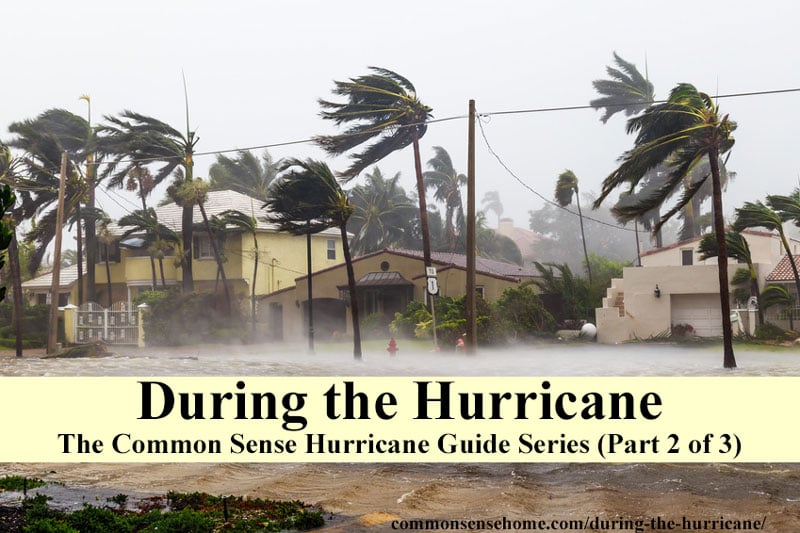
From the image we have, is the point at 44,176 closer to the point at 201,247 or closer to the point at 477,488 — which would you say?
the point at 201,247

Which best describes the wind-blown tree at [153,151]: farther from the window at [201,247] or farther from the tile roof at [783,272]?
the tile roof at [783,272]

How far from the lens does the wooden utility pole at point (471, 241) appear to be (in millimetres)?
24031

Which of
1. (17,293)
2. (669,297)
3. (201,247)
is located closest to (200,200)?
(201,247)

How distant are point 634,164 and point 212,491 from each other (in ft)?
48.7

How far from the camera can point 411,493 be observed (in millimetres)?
12594

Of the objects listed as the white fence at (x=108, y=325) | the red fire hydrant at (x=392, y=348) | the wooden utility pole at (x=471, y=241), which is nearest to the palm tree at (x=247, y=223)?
the white fence at (x=108, y=325)

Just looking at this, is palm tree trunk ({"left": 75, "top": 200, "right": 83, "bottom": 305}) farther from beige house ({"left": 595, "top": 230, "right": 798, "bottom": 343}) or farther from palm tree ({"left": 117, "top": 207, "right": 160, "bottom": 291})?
beige house ({"left": 595, "top": 230, "right": 798, "bottom": 343})

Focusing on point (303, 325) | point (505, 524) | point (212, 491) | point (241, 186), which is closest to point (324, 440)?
point (212, 491)

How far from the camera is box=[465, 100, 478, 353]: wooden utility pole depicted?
24.0 metres

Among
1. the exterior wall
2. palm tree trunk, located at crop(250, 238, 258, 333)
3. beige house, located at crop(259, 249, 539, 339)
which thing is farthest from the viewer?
palm tree trunk, located at crop(250, 238, 258, 333)

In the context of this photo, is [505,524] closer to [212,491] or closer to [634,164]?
[212,491]

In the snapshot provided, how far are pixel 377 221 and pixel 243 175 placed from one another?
44.8ft

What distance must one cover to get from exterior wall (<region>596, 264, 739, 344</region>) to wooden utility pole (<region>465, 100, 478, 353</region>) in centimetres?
704

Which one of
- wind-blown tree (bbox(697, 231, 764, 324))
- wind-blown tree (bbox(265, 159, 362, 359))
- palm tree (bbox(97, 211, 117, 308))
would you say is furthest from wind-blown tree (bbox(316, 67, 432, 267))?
palm tree (bbox(97, 211, 117, 308))
